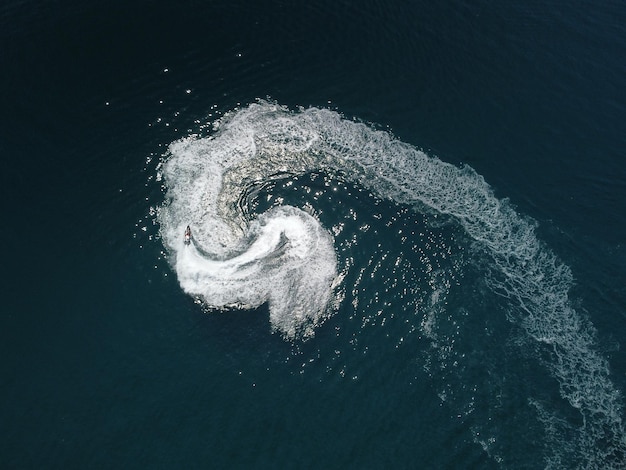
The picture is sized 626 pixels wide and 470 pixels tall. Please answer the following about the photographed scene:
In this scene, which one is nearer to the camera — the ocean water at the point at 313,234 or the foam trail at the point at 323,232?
the ocean water at the point at 313,234

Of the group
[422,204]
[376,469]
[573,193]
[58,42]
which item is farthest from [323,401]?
[58,42]

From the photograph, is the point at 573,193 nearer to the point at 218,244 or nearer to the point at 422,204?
the point at 422,204

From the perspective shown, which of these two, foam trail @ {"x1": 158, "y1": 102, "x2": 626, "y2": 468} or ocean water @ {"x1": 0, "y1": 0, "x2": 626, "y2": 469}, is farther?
foam trail @ {"x1": 158, "y1": 102, "x2": 626, "y2": 468}

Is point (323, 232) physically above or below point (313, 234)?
above
